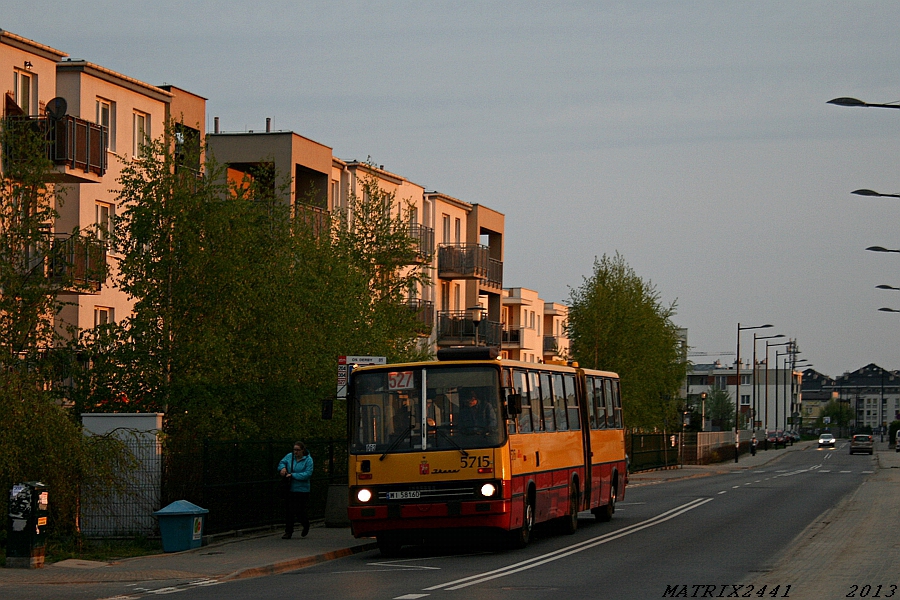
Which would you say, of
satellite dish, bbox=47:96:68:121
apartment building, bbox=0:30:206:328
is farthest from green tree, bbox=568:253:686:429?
satellite dish, bbox=47:96:68:121

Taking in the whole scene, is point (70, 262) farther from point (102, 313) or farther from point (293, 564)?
point (102, 313)

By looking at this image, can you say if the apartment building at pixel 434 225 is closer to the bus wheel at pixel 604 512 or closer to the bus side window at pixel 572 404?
the bus wheel at pixel 604 512

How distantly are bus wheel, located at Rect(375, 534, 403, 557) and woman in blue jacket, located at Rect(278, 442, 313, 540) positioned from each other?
6.44 ft

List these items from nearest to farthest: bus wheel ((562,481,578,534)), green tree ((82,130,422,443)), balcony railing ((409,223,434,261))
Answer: bus wheel ((562,481,578,534)) < green tree ((82,130,422,443)) < balcony railing ((409,223,434,261))

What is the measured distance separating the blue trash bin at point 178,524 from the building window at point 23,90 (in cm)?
1862

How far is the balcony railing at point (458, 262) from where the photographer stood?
226 feet

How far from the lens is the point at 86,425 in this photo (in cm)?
2188

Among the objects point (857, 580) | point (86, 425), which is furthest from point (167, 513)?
point (857, 580)

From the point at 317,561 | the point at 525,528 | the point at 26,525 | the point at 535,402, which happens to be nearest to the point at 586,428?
the point at 535,402

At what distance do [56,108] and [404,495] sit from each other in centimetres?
1777

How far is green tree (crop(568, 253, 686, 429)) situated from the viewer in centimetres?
7244

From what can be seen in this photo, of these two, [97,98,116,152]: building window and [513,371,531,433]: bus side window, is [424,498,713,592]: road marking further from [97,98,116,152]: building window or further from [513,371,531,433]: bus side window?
[97,98,116,152]: building window

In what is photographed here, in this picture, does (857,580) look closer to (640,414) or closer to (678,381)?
(640,414)

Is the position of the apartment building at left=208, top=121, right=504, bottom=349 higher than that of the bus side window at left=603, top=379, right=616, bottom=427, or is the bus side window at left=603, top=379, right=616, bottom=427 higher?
the apartment building at left=208, top=121, right=504, bottom=349
